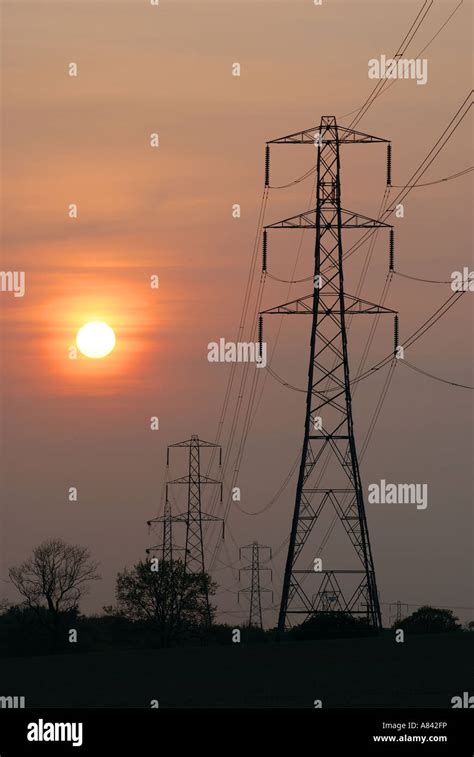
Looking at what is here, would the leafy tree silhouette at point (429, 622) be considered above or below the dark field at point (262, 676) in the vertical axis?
above

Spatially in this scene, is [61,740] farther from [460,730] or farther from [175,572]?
[175,572]

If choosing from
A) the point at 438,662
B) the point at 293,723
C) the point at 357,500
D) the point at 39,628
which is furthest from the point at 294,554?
the point at 39,628

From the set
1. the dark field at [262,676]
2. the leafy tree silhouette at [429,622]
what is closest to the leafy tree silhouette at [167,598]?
the leafy tree silhouette at [429,622]

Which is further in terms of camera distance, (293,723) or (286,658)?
(286,658)

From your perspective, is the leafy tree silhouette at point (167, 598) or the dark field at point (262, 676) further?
the leafy tree silhouette at point (167, 598)

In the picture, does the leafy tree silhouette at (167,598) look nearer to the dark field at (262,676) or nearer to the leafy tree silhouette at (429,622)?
the leafy tree silhouette at (429,622)

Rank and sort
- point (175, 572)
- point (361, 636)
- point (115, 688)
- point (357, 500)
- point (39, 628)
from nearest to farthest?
point (115, 688)
point (357, 500)
point (361, 636)
point (39, 628)
point (175, 572)

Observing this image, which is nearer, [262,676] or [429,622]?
[262,676]

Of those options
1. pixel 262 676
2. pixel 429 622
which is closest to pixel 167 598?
pixel 429 622

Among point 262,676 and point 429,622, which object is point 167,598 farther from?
point 262,676

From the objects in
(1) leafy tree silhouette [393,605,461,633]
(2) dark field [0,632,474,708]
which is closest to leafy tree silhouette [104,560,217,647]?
(1) leafy tree silhouette [393,605,461,633]

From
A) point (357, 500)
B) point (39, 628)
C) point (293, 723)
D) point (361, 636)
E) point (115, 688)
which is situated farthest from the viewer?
point (39, 628)
